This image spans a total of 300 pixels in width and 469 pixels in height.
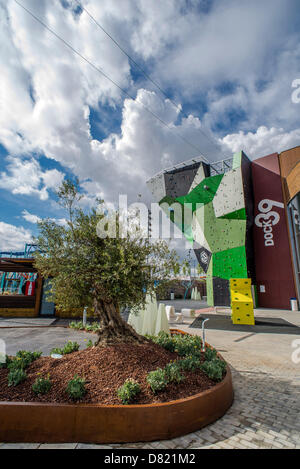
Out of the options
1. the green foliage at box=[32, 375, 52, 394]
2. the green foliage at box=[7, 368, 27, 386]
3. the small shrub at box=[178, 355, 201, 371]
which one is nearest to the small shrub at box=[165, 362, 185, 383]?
the small shrub at box=[178, 355, 201, 371]

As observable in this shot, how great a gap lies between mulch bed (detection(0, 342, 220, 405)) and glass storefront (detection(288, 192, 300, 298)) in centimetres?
1983

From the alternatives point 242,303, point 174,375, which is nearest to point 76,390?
point 174,375

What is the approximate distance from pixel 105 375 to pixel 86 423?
42.4 inches

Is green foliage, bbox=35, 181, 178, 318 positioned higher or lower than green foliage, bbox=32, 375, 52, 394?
higher

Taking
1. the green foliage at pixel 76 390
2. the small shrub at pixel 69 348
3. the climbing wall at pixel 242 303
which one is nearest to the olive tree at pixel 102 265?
the small shrub at pixel 69 348

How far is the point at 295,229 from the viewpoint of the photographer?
21.3 metres

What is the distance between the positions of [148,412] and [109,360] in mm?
1657

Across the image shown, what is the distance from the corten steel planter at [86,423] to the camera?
3.10 meters

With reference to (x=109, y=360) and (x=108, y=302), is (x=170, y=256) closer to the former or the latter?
(x=108, y=302)

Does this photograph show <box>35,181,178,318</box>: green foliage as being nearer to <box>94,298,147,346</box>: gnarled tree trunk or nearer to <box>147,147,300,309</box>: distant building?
<box>94,298,147,346</box>: gnarled tree trunk

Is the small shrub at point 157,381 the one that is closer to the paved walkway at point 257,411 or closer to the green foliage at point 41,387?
the paved walkway at point 257,411

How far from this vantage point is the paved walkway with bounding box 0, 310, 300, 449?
10.3ft

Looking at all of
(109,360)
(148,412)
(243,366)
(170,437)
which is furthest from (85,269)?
(243,366)

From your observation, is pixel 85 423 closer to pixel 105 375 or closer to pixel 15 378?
pixel 105 375
